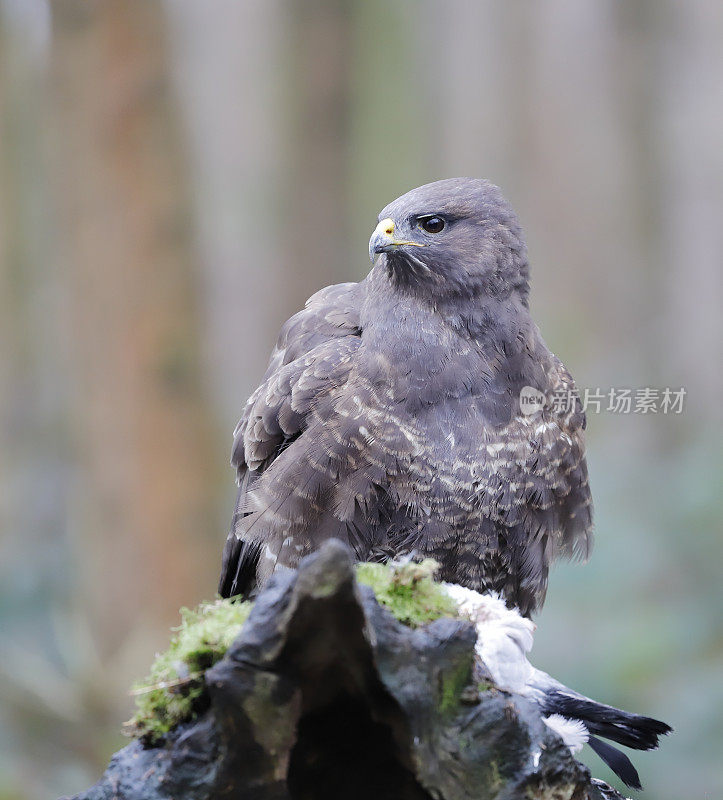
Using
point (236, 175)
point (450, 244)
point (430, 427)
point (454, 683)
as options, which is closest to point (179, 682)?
point (454, 683)

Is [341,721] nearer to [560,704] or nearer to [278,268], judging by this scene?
[560,704]

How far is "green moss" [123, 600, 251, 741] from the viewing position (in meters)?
1.99

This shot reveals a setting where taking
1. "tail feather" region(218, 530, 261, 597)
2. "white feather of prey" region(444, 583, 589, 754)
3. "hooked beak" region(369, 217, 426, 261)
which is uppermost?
"hooked beak" region(369, 217, 426, 261)

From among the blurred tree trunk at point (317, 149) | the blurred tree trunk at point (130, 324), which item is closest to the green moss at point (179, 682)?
the blurred tree trunk at point (130, 324)

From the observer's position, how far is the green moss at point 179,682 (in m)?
1.99

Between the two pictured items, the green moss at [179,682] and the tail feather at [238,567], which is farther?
the tail feather at [238,567]

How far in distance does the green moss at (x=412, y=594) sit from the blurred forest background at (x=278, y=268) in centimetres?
338

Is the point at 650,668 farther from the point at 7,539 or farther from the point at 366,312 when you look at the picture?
the point at 7,539

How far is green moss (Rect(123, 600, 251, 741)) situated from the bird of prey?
4.73 ft

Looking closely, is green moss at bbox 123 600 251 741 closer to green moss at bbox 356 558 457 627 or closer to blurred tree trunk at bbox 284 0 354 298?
green moss at bbox 356 558 457 627

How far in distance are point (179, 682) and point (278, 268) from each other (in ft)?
20.1

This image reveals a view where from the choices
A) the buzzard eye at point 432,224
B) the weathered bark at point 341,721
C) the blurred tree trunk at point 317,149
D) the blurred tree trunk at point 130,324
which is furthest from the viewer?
the blurred tree trunk at point 317,149

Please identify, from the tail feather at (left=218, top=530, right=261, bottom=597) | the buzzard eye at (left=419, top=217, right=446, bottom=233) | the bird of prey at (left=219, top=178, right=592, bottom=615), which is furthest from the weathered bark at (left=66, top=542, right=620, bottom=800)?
the buzzard eye at (left=419, top=217, right=446, bottom=233)

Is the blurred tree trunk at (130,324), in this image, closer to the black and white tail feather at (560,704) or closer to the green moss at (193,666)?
the black and white tail feather at (560,704)
